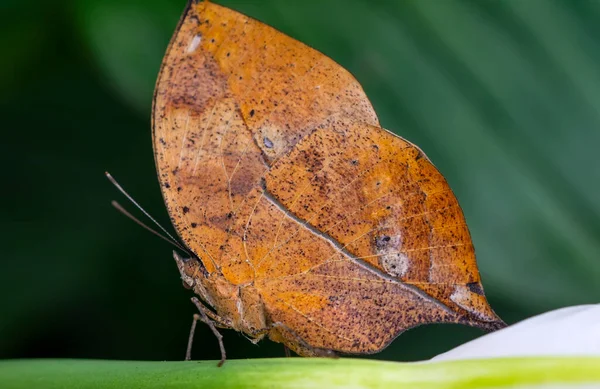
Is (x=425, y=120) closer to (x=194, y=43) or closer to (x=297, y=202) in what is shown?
(x=297, y=202)

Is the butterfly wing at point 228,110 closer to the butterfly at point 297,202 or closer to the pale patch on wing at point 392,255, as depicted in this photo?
the butterfly at point 297,202

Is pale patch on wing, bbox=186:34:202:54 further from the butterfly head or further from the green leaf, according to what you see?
the green leaf

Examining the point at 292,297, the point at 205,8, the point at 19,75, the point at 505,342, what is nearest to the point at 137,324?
the point at 292,297

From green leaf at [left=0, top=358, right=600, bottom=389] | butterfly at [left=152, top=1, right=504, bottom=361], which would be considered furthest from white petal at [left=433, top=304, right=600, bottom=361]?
butterfly at [left=152, top=1, right=504, bottom=361]

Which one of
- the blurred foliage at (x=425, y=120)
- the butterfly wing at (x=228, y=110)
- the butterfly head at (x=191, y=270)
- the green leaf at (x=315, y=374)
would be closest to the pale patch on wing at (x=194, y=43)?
the butterfly wing at (x=228, y=110)

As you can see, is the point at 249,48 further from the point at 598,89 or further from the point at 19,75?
the point at 598,89

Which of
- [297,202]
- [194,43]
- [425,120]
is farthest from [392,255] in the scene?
[194,43]
